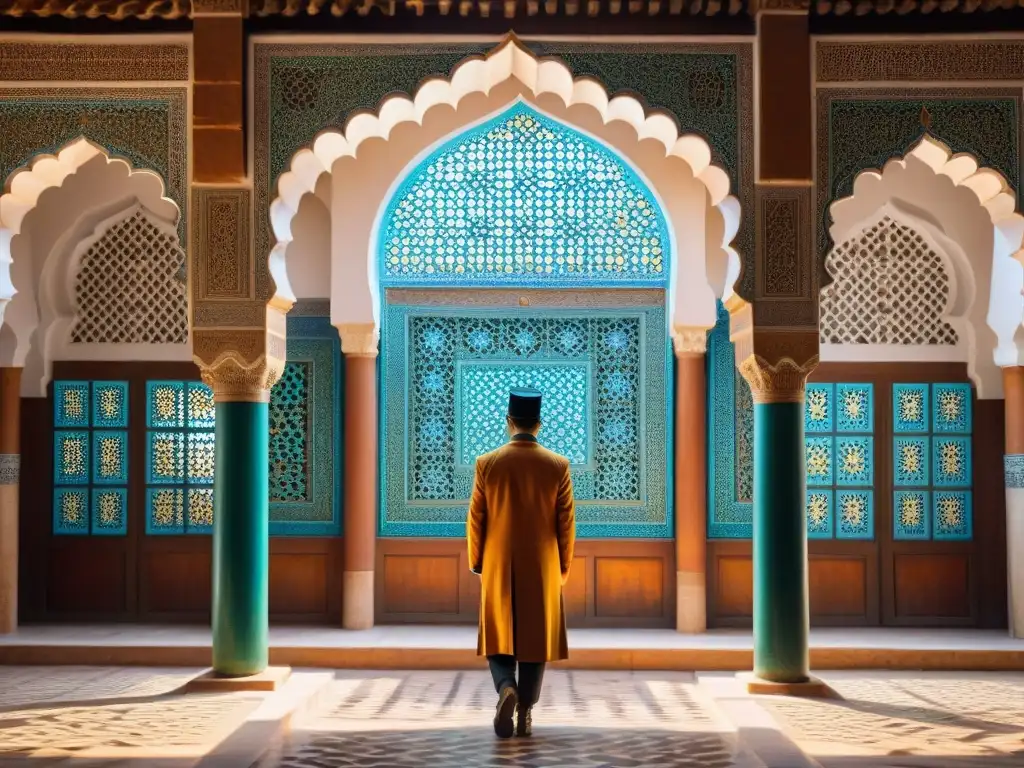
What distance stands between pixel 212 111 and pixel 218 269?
0.83 m

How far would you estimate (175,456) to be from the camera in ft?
31.5

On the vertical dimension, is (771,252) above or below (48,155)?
below

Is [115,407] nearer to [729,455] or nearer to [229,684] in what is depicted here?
[229,684]

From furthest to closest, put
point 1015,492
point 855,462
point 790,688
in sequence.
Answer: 1. point 855,462
2. point 1015,492
3. point 790,688

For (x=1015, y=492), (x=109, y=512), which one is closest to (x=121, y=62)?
(x=109, y=512)

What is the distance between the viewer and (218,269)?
6.87 metres

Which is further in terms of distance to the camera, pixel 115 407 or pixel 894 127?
pixel 115 407

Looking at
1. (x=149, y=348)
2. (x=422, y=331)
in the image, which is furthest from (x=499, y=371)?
(x=149, y=348)

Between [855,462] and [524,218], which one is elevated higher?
[524,218]

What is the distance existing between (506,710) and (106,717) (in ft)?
6.56

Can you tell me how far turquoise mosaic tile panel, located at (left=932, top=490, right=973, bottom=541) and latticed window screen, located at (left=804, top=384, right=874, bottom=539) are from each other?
469 mm

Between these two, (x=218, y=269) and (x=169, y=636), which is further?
(x=169, y=636)

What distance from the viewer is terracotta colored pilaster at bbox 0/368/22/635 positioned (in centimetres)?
893

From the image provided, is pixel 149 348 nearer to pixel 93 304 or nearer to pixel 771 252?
pixel 93 304
